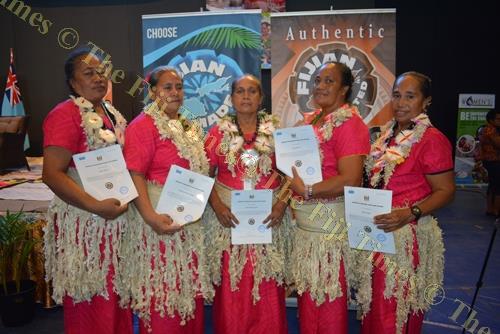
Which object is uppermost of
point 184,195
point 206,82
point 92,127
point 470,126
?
point 206,82

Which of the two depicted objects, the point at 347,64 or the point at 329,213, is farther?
the point at 347,64

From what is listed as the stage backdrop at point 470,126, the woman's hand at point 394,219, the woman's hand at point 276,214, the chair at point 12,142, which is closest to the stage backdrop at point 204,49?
the woman's hand at point 276,214

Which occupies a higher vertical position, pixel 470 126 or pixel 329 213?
pixel 470 126

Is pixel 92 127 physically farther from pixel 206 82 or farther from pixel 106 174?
pixel 206 82

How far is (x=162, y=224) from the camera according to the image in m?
2.13

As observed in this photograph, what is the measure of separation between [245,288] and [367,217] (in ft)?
2.55

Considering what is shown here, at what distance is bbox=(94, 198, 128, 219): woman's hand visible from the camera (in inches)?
81.0

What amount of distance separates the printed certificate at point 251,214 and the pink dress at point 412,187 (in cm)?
60

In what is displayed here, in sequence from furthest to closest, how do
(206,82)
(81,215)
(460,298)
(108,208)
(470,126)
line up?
(470,126)
(206,82)
(460,298)
(81,215)
(108,208)

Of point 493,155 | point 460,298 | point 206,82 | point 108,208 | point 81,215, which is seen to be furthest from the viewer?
point 493,155

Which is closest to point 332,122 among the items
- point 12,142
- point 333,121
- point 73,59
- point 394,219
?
point 333,121

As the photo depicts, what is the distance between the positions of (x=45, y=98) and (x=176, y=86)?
680 centimetres

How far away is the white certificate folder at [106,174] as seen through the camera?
80.5 inches

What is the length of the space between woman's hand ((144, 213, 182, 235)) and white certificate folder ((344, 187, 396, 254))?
0.85 meters
